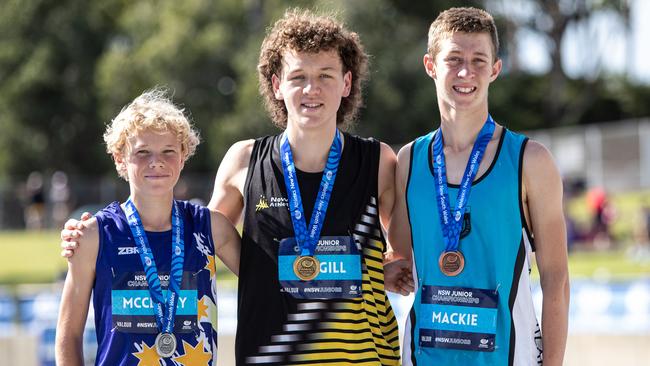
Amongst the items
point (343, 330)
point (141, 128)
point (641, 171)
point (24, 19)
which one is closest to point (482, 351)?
point (343, 330)

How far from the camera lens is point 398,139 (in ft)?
105

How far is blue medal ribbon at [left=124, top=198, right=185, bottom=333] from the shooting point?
13.8 feet

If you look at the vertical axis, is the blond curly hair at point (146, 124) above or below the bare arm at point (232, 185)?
above

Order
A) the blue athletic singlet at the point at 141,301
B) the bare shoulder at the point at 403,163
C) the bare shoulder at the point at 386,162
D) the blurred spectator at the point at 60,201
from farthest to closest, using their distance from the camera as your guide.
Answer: the blurred spectator at the point at 60,201 < the bare shoulder at the point at 386,162 < the bare shoulder at the point at 403,163 < the blue athletic singlet at the point at 141,301

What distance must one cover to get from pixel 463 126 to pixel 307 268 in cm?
90

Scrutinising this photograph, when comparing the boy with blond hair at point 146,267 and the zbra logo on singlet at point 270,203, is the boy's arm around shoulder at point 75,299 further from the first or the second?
the zbra logo on singlet at point 270,203

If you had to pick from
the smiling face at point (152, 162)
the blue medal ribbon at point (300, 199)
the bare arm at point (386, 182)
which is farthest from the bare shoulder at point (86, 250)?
the bare arm at point (386, 182)

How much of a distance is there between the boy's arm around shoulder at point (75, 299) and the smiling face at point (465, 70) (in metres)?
1.62

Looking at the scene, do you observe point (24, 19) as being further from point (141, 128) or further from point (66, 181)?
point (141, 128)

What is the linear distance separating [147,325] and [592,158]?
2454 centimetres

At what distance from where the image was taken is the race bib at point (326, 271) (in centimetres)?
429

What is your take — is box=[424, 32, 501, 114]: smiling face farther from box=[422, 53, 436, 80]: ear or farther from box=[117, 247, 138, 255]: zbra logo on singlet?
box=[117, 247, 138, 255]: zbra logo on singlet

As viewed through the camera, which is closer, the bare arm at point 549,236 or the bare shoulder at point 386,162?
the bare arm at point 549,236

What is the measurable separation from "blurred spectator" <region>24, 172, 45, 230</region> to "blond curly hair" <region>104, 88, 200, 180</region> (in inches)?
1172
